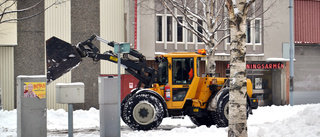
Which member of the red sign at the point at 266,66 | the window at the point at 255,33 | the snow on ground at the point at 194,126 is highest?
the window at the point at 255,33

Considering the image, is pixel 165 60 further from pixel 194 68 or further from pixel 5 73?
pixel 5 73

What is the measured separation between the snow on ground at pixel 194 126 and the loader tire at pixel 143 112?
12.2 inches

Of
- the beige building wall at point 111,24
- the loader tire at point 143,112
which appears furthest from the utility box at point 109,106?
the beige building wall at point 111,24

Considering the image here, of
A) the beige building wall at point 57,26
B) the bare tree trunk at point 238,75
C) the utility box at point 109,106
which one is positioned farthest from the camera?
the beige building wall at point 57,26

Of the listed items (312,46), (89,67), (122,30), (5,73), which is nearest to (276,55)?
(312,46)

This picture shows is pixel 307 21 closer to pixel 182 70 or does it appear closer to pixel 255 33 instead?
pixel 255 33

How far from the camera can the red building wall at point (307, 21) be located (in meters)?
27.4

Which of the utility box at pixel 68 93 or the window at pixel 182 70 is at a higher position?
the window at pixel 182 70

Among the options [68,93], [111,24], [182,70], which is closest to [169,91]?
[182,70]

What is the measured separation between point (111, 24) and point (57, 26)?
2778 mm

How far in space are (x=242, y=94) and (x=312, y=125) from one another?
2139 millimetres

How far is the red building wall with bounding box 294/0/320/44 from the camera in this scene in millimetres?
27391

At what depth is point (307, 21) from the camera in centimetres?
2770

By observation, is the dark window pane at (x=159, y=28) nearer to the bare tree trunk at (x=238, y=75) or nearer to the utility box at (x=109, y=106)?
the utility box at (x=109, y=106)
